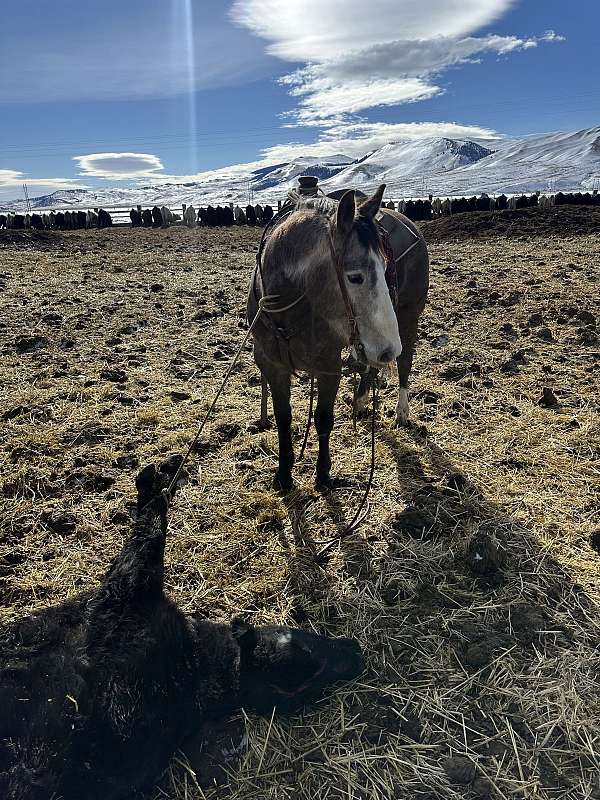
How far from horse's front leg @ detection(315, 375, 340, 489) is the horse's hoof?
203 mm

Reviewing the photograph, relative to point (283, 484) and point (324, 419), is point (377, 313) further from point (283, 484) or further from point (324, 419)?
point (283, 484)

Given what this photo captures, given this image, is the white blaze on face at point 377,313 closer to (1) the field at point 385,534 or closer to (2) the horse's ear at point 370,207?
(2) the horse's ear at point 370,207

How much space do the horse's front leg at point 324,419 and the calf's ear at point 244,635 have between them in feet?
5.23

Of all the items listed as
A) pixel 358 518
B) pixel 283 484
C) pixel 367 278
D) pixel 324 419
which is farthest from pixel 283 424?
pixel 367 278

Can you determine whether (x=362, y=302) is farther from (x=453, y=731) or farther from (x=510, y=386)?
(x=510, y=386)

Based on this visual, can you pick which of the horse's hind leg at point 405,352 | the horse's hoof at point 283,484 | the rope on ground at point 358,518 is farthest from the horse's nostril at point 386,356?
the horse's hind leg at point 405,352

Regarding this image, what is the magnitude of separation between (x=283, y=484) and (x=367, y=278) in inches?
71.0

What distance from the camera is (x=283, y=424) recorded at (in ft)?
12.0

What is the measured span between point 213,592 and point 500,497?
81.6 inches

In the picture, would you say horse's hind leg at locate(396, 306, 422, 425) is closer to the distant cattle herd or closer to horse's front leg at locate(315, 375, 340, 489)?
horse's front leg at locate(315, 375, 340, 489)

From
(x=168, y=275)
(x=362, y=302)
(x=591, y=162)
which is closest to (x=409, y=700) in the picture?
(x=362, y=302)

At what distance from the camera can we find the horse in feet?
8.32

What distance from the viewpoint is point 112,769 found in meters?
1.74

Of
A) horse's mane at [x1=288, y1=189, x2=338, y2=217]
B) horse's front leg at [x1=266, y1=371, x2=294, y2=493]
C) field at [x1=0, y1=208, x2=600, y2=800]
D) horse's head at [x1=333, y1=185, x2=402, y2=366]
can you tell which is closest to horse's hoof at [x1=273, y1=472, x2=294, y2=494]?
horse's front leg at [x1=266, y1=371, x2=294, y2=493]
